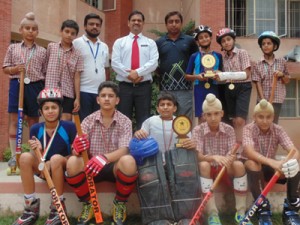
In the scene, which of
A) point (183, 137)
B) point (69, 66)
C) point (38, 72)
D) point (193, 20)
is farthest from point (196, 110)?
point (193, 20)

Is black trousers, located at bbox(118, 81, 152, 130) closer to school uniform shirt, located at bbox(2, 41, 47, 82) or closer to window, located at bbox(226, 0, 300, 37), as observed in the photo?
school uniform shirt, located at bbox(2, 41, 47, 82)

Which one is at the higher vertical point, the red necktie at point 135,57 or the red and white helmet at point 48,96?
the red necktie at point 135,57

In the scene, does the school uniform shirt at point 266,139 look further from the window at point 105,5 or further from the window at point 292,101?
the window at point 105,5

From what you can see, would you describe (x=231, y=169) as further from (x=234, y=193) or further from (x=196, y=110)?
(x=196, y=110)

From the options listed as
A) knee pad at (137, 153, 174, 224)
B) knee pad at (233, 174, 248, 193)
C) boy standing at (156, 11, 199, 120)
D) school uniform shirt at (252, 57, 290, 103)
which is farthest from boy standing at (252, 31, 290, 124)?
knee pad at (137, 153, 174, 224)

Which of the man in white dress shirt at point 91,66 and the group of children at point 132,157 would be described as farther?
the man in white dress shirt at point 91,66

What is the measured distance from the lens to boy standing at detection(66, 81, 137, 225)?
390cm

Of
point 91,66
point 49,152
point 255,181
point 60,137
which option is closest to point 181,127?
point 255,181

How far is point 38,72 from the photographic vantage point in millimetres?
5168

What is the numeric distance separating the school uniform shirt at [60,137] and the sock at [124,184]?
2.27 feet

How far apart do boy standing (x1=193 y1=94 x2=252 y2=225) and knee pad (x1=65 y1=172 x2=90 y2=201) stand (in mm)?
1195

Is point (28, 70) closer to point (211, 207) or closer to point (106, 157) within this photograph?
point (106, 157)

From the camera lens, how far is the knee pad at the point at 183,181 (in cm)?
390

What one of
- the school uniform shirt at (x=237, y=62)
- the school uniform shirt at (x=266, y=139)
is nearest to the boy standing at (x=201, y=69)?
the school uniform shirt at (x=237, y=62)
